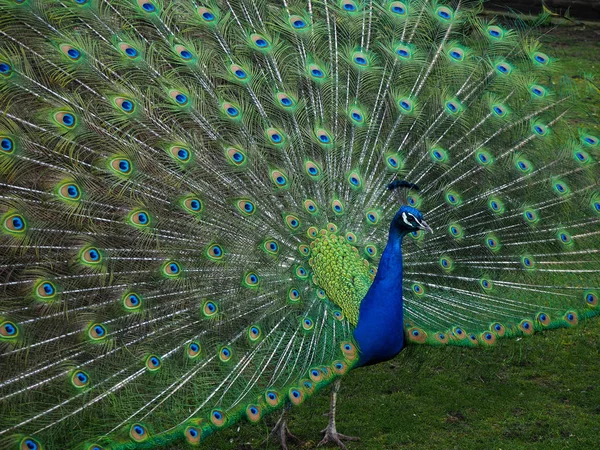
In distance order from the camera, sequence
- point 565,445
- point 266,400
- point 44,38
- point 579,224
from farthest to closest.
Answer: point 579,224 < point 565,445 < point 44,38 < point 266,400

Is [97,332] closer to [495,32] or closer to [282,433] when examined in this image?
[282,433]

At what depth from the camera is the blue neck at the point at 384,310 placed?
3.96m

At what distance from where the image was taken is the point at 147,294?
4023mm

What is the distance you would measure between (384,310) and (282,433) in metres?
0.92

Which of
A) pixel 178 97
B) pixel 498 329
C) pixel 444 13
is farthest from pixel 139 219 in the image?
pixel 444 13

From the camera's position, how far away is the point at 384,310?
13.1ft

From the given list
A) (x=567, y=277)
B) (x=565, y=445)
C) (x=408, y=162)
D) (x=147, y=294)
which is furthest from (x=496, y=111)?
(x=147, y=294)

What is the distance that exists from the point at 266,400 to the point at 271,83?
170 cm

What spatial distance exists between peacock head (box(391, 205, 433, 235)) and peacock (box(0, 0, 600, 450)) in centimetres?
1

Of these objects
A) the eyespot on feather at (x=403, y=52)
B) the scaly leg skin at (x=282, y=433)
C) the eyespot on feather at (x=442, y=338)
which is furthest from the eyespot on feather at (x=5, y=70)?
the eyespot on feather at (x=442, y=338)

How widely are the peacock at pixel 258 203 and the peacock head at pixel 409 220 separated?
0.04 ft

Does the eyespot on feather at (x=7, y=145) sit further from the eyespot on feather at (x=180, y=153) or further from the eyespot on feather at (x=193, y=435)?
the eyespot on feather at (x=193, y=435)

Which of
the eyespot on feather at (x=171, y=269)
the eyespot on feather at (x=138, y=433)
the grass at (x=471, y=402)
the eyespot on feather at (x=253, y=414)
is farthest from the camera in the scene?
the grass at (x=471, y=402)

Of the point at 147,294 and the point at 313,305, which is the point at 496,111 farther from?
the point at 147,294
